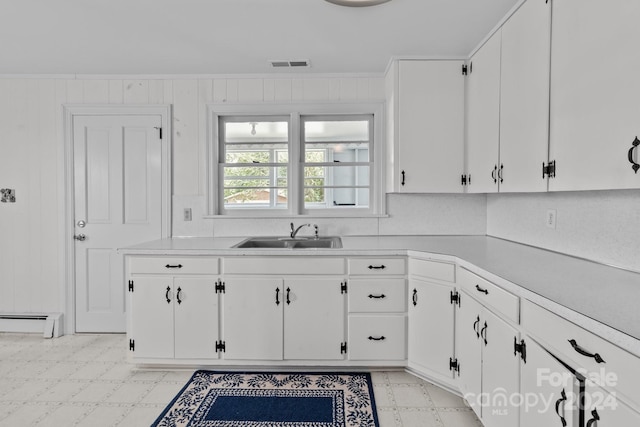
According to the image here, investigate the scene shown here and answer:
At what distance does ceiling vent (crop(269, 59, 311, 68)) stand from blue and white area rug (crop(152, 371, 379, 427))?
2.38 meters

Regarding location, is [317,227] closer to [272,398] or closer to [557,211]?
[272,398]

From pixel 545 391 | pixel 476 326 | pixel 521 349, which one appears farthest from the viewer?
pixel 476 326

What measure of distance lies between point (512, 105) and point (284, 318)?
1.97m

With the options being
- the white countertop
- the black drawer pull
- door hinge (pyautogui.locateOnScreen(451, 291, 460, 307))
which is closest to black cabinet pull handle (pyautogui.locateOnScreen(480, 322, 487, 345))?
the white countertop

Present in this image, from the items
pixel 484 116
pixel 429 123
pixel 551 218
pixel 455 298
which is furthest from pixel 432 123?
pixel 455 298

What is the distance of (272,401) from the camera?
2.30 m

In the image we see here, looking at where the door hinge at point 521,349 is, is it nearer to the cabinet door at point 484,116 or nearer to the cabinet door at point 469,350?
the cabinet door at point 469,350

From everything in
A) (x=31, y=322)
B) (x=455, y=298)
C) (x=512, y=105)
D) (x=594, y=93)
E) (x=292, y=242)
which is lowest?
(x=31, y=322)

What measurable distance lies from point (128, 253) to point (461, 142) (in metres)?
2.57

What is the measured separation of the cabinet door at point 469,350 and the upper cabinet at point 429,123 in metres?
1.04

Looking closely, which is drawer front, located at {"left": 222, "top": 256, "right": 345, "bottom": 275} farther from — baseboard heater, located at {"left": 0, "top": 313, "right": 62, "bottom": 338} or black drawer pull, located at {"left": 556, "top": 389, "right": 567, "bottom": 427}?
baseboard heater, located at {"left": 0, "top": 313, "right": 62, "bottom": 338}

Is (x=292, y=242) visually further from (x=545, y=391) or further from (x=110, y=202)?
(x=545, y=391)

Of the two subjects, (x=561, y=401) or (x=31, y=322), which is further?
(x=31, y=322)

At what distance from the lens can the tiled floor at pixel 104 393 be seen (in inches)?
83.6
